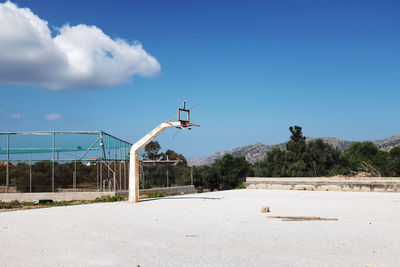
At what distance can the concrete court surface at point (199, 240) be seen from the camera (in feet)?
19.1

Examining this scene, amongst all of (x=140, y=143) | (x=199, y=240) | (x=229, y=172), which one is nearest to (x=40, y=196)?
(x=140, y=143)

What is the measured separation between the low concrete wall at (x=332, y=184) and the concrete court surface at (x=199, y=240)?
391 inches

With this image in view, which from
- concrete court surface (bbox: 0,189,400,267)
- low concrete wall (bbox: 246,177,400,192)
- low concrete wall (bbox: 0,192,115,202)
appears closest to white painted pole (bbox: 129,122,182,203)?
concrete court surface (bbox: 0,189,400,267)

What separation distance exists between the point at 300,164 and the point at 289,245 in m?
36.7

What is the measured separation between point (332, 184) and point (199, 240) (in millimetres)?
16944

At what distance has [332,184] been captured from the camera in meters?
22.3

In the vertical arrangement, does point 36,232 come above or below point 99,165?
below

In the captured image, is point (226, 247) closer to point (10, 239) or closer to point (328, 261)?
point (328, 261)

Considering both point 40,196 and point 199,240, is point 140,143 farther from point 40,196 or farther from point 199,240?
point 40,196

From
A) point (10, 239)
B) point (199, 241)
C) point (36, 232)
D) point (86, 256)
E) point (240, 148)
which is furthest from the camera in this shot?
point (240, 148)

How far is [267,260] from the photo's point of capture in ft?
18.9

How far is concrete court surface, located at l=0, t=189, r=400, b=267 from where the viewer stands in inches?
230

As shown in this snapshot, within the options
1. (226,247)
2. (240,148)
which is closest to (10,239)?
(226,247)

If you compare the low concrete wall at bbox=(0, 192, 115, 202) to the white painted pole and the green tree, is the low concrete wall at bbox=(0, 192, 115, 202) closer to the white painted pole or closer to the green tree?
the white painted pole
